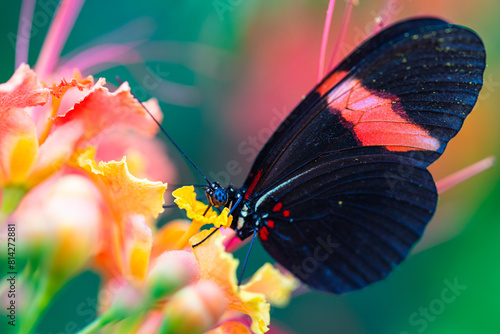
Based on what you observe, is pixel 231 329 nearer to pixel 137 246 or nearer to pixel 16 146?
pixel 137 246

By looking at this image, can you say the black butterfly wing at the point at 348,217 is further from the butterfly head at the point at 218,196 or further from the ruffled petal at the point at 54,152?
the ruffled petal at the point at 54,152

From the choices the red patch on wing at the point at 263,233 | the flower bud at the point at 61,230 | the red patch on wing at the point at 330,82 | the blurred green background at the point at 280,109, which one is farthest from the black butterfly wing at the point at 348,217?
the blurred green background at the point at 280,109

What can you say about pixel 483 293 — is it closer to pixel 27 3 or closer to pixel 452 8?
pixel 452 8

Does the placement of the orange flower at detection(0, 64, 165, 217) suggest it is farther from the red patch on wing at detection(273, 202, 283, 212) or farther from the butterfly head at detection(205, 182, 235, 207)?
the red patch on wing at detection(273, 202, 283, 212)

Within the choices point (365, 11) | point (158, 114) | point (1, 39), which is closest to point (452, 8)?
point (365, 11)

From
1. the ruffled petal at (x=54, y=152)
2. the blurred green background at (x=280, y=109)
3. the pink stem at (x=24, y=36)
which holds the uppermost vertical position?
the pink stem at (x=24, y=36)

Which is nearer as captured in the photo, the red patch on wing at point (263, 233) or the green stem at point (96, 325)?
the green stem at point (96, 325)
